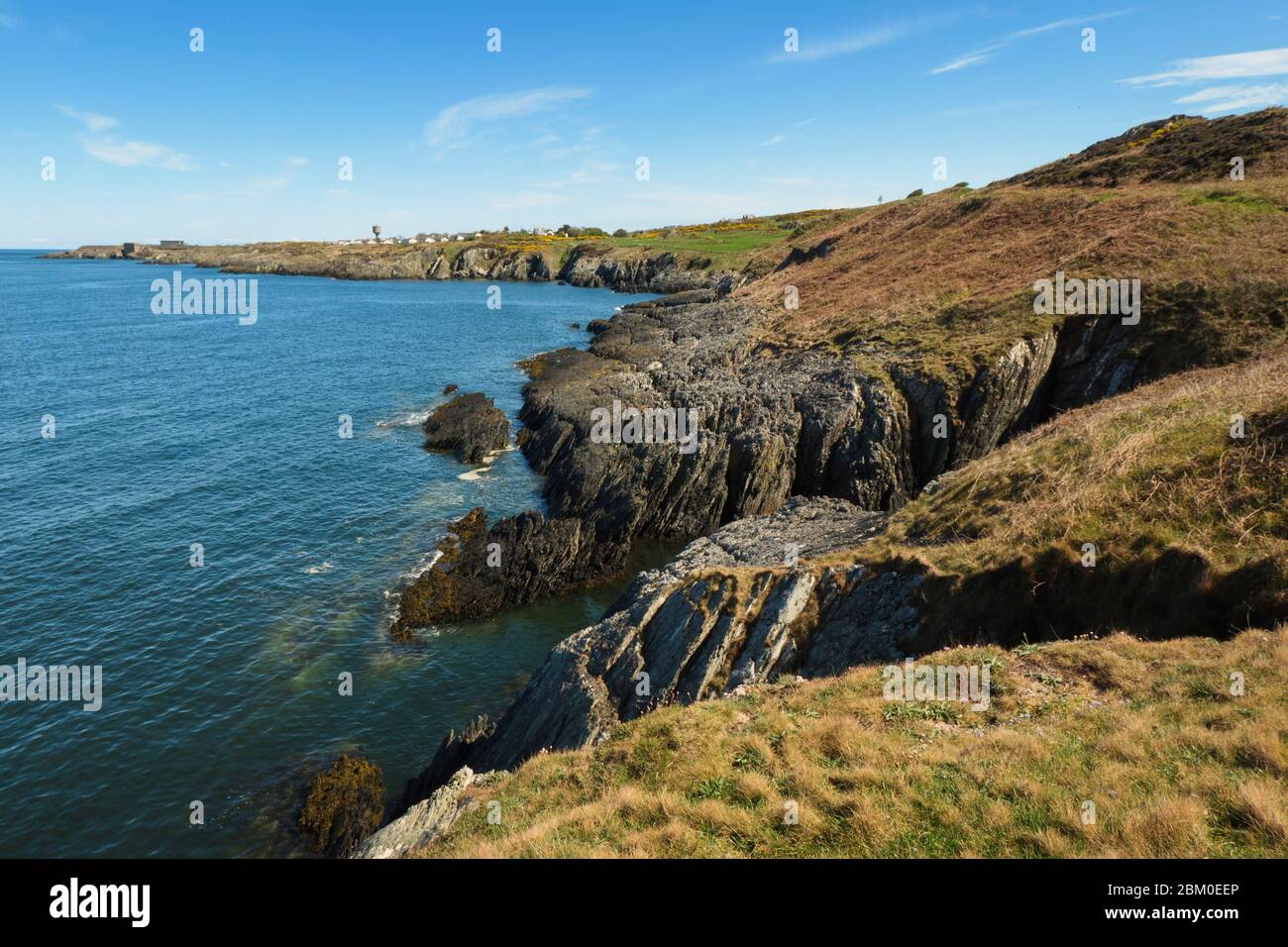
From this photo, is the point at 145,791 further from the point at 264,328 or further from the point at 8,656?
the point at 264,328

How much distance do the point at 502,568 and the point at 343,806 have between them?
1582cm

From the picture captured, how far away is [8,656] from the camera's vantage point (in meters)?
28.3

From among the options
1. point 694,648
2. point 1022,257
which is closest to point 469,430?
point 694,648

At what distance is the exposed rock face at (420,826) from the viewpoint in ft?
46.6

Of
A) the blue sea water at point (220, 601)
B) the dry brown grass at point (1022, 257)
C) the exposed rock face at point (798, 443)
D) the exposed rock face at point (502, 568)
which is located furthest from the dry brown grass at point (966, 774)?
the dry brown grass at point (1022, 257)

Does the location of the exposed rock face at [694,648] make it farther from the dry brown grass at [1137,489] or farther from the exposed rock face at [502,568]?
the exposed rock face at [502,568]

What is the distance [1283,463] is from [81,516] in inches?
2375

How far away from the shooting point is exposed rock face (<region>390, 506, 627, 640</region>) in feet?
110

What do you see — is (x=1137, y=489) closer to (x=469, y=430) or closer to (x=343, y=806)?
(x=343, y=806)

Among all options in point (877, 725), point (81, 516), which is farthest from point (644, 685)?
point (81, 516)

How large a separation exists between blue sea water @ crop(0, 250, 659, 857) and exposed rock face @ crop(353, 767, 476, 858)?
916cm

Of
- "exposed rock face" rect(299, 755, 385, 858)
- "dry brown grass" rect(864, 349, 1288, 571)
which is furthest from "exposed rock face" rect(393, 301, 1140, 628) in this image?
"exposed rock face" rect(299, 755, 385, 858)

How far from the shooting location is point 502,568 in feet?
119

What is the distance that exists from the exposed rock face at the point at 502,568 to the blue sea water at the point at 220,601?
1150mm
